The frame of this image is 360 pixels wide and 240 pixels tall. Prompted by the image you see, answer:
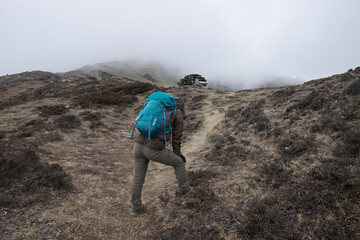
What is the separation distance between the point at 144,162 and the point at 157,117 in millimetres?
1062

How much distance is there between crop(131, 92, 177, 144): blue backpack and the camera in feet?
12.2

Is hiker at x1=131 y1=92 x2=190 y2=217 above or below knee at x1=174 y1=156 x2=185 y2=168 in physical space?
above

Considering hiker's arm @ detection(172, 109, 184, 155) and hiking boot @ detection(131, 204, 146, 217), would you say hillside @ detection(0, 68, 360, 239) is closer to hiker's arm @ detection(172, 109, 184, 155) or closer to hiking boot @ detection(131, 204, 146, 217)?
hiking boot @ detection(131, 204, 146, 217)

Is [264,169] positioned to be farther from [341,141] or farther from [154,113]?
[154,113]

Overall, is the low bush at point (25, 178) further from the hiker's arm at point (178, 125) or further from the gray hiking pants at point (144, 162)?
the hiker's arm at point (178, 125)

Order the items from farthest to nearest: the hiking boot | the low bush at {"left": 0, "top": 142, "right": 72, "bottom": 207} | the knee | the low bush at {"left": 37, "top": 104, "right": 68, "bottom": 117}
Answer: the low bush at {"left": 37, "top": 104, "right": 68, "bottom": 117}, the low bush at {"left": 0, "top": 142, "right": 72, "bottom": 207}, the hiking boot, the knee

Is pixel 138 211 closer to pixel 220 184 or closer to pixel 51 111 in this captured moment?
pixel 220 184

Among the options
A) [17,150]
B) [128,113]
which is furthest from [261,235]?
[128,113]

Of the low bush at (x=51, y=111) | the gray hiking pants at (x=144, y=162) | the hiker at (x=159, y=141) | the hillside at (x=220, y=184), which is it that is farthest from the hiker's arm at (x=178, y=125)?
the low bush at (x=51, y=111)

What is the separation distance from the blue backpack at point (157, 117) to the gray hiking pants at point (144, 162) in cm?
32

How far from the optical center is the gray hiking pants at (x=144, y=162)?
3.92 metres

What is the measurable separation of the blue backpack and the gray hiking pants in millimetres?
318

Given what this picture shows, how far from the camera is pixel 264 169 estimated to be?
16.1 feet

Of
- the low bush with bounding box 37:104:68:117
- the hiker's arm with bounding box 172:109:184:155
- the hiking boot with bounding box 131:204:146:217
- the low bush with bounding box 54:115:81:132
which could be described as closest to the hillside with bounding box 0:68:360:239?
the hiking boot with bounding box 131:204:146:217
